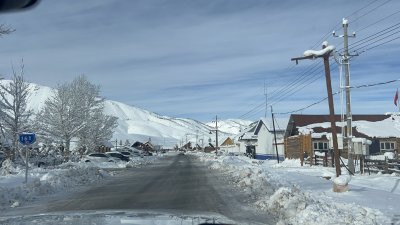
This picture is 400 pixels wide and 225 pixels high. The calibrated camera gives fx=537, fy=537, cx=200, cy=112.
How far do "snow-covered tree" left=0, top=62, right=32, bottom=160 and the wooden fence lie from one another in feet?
81.3

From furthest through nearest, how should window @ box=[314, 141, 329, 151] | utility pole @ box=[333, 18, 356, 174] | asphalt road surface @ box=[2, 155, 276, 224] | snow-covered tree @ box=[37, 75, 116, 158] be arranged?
snow-covered tree @ box=[37, 75, 116, 158] → window @ box=[314, 141, 329, 151] → utility pole @ box=[333, 18, 356, 174] → asphalt road surface @ box=[2, 155, 276, 224]

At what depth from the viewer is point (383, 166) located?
2764cm

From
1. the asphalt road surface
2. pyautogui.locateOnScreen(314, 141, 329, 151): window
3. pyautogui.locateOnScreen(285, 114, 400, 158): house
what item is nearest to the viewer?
the asphalt road surface

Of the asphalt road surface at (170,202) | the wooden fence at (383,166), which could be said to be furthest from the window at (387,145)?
the asphalt road surface at (170,202)

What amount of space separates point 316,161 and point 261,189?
21.2 m

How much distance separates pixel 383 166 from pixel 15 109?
26823 mm

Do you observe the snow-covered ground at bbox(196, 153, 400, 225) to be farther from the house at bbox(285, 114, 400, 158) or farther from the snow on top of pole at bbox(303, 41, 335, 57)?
the house at bbox(285, 114, 400, 158)

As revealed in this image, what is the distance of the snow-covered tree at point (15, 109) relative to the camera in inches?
1585

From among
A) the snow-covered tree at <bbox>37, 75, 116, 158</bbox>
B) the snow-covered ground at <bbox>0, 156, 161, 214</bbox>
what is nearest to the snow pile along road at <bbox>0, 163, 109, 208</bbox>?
the snow-covered ground at <bbox>0, 156, 161, 214</bbox>

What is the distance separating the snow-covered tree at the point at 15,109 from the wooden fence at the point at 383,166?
24787 millimetres

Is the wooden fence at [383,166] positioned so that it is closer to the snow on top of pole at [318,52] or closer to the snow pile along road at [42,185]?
the snow on top of pole at [318,52]

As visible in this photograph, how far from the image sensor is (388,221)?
11.4 m

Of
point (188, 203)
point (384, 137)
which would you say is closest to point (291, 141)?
point (384, 137)

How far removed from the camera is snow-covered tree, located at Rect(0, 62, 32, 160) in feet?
132
